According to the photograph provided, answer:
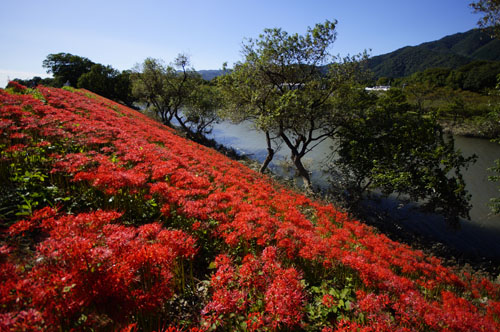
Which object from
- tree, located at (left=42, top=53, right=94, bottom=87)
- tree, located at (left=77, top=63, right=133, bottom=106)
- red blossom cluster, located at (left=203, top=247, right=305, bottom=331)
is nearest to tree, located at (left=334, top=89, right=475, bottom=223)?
red blossom cluster, located at (left=203, top=247, right=305, bottom=331)

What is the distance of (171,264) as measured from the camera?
278 cm

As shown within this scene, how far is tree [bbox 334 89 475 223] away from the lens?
38.5ft

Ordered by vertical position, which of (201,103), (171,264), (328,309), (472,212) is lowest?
(472,212)

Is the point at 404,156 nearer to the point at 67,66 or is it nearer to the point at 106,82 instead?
the point at 106,82

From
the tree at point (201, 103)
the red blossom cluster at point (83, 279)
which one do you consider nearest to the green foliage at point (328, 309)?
the red blossom cluster at point (83, 279)

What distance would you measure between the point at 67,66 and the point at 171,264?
81.0 meters

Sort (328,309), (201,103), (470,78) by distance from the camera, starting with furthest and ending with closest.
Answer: (470,78), (201,103), (328,309)

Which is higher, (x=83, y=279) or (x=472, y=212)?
(x=83, y=279)

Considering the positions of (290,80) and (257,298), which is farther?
(290,80)

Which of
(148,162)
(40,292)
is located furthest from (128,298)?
(148,162)

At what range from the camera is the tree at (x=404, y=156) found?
38.5ft

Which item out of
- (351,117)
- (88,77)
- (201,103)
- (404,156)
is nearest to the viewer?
(404,156)

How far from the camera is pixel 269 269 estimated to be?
3004mm

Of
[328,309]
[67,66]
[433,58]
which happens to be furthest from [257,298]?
[433,58]
